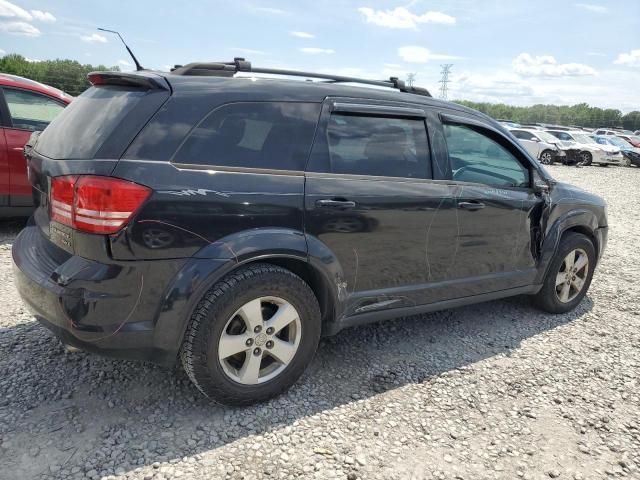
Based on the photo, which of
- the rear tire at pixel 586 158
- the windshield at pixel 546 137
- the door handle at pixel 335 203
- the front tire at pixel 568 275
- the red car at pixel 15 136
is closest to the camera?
the door handle at pixel 335 203

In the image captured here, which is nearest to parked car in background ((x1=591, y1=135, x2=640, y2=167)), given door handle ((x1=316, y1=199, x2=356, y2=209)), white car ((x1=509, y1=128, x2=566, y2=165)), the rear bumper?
white car ((x1=509, y1=128, x2=566, y2=165))

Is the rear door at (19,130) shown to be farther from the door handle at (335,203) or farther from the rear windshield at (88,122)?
the door handle at (335,203)

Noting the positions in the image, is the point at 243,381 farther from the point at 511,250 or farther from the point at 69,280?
the point at 511,250

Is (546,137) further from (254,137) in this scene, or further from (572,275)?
(254,137)

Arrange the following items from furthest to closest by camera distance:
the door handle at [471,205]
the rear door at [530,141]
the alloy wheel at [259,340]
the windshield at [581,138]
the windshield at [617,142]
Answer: the windshield at [617,142] → the windshield at [581,138] → the rear door at [530,141] → the door handle at [471,205] → the alloy wheel at [259,340]

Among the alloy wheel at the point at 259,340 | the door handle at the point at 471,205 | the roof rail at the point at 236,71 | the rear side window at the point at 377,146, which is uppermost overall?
the roof rail at the point at 236,71

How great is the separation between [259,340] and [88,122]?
147 cm

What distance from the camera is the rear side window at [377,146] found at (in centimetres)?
298

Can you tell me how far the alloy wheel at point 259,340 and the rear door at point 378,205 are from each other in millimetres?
388

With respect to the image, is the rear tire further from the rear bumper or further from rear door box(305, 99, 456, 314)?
the rear bumper

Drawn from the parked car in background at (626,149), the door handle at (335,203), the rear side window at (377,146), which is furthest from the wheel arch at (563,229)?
the parked car in background at (626,149)

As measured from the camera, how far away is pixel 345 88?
312 centimetres

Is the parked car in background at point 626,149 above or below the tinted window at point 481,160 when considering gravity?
below

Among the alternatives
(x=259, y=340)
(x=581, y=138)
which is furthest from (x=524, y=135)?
(x=259, y=340)
